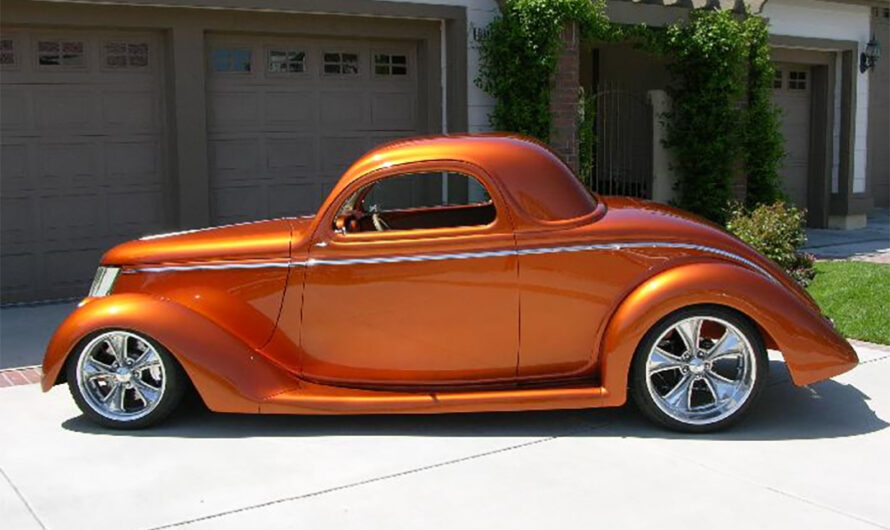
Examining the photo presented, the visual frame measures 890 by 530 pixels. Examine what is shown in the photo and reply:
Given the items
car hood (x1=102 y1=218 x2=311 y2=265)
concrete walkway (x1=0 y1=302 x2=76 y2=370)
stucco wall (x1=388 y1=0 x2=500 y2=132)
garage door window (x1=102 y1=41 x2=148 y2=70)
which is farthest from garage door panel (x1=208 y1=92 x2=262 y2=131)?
car hood (x1=102 y1=218 x2=311 y2=265)

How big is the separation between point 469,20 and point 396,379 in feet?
20.6

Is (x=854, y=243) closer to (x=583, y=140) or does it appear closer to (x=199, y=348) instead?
(x=583, y=140)

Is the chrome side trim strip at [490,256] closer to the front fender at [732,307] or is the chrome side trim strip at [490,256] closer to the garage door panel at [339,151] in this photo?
the front fender at [732,307]

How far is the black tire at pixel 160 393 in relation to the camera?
5156 mm

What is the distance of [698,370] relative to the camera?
16.7ft

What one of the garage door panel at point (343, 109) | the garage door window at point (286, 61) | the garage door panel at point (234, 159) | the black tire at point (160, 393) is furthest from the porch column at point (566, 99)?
the black tire at point (160, 393)

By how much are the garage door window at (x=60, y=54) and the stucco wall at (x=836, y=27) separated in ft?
31.0

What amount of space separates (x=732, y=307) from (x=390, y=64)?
20.5 ft

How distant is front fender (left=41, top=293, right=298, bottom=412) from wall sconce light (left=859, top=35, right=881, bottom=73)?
41.8 feet

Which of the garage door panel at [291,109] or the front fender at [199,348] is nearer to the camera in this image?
the front fender at [199,348]

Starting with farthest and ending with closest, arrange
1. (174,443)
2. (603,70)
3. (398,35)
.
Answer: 1. (603,70)
2. (398,35)
3. (174,443)

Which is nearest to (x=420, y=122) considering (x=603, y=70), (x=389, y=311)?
(x=603, y=70)

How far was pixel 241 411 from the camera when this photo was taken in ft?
16.8

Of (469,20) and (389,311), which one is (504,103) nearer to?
(469,20)
